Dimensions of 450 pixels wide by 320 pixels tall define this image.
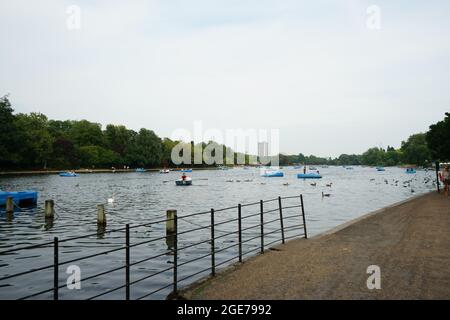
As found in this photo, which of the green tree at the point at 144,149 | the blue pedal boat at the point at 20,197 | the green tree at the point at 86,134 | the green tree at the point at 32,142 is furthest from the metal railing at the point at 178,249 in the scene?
the green tree at the point at 144,149

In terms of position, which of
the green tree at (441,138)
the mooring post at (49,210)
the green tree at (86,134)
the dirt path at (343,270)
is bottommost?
the mooring post at (49,210)

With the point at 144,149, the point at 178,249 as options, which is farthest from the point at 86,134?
the point at 178,249

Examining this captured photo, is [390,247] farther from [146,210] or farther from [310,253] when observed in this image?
[146,210]

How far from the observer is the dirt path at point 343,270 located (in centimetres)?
759

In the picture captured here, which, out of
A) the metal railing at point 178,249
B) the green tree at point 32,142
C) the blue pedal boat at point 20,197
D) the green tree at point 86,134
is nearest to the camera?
the metal railing at point 178,249

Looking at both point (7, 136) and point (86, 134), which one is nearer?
point (7, 136)

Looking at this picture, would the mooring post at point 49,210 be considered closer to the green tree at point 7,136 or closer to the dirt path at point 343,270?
the dirt path at point 343,270

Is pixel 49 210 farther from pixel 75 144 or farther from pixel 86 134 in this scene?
pixel 86 134

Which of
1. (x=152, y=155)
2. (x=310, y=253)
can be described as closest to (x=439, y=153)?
(x=310, y=253)

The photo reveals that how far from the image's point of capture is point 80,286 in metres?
12.5

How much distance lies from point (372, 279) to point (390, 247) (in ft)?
13.9

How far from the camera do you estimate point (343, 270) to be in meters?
9.24

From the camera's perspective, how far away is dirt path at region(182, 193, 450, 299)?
7587 millimetres

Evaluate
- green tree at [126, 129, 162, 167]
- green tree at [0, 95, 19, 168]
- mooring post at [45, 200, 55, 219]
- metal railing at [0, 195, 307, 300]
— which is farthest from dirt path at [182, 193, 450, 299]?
green tree at [126, 129, 162, 167]
